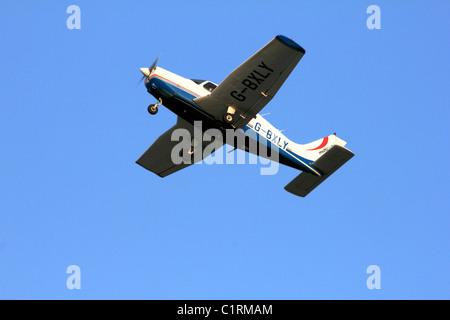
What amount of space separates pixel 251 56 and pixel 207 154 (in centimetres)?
569

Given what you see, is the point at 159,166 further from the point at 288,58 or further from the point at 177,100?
the point at 288,58

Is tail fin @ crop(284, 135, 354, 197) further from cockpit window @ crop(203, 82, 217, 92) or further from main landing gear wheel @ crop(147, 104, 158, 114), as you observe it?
main landing gear wheel @ crop(147, 104, 158, 114)

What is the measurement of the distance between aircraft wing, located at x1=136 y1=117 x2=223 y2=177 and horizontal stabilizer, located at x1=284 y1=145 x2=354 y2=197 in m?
3.27

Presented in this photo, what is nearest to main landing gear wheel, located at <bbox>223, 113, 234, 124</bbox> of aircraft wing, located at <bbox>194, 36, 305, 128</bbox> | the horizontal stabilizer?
aircraft wing, located at <bbox>194, 36, 305, 128</bbox>

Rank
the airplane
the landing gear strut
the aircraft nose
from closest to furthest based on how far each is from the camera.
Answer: the airplane < the landing gear strut < the aircraft nose

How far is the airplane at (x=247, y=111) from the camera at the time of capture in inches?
868

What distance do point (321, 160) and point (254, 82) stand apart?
4.43 meters

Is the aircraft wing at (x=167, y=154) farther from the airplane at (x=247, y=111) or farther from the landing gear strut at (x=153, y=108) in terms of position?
the landing gear strut at (x=153, y=108)

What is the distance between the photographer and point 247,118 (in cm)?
2344

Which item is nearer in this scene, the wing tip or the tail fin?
the wing tip

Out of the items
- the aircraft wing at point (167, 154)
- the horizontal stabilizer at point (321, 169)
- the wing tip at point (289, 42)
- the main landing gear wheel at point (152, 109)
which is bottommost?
the horizontal stabilizer at point (321, 169)

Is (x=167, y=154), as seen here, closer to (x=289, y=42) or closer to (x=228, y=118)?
(x=228, y=118)

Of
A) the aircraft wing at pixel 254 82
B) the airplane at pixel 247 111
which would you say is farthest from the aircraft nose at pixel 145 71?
the aircraft wing at pixel 254 82

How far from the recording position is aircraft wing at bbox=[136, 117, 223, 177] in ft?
84.8
